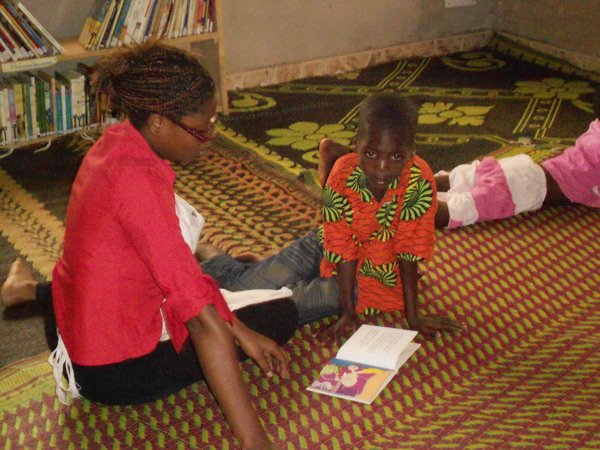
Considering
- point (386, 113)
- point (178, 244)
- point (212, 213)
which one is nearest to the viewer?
point (178, 244)

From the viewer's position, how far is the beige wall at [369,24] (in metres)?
4.23

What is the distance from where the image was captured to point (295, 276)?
7.64ft

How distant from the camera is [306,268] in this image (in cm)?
235

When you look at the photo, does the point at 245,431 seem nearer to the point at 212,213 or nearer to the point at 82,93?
the point at 212,213

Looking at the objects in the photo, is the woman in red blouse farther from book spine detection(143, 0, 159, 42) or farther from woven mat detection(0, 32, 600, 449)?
book spine detection(143, 0, 159, 42)

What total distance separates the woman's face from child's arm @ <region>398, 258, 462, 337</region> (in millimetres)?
740

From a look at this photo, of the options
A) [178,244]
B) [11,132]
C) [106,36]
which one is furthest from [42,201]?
[178,244]

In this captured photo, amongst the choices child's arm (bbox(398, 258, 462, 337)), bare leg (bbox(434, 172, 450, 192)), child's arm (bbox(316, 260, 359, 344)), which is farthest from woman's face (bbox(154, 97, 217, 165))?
bare leg (bbox(434, 172, 450, 192))

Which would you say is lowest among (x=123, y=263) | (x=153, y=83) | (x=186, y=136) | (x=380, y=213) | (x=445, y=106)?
(x=445, y=106)

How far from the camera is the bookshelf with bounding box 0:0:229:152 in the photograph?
11.0ft

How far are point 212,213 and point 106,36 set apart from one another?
112cm

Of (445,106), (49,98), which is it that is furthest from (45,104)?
(445,106)

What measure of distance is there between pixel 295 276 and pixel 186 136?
2.62 ft

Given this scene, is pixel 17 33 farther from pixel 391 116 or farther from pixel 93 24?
pixel 391 116
